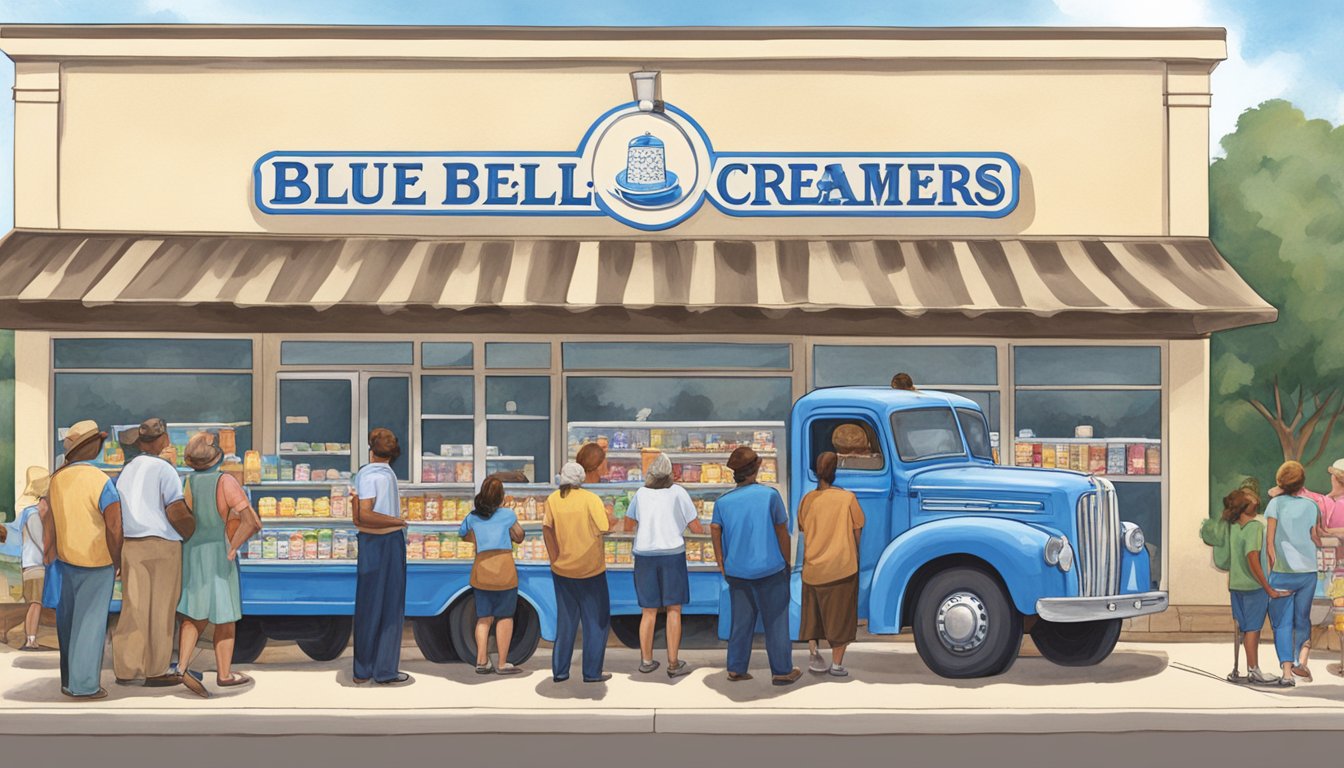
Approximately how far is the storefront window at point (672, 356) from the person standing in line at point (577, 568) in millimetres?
3362

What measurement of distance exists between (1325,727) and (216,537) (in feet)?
27.5

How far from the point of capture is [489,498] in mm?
12047

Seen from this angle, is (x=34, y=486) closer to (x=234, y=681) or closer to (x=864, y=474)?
(x=234, y=681)

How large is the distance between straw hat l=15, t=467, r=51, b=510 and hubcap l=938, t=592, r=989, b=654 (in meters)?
8.79

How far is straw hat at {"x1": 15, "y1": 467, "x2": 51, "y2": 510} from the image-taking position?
1417 cm

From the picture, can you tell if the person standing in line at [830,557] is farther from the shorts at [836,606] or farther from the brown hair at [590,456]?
the brown hair at [590,456]

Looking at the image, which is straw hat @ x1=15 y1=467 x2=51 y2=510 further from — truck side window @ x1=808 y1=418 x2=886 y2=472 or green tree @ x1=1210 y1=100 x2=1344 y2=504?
green tree @ x1=1210 y1=100 x2=1344 y2=504

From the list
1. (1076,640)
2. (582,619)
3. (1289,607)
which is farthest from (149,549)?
(1289,607)

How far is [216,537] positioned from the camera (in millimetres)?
11305

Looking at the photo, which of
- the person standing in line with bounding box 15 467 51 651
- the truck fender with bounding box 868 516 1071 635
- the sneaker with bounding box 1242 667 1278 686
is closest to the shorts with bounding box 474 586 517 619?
the truck fender with bounding box 868 516 1071 635

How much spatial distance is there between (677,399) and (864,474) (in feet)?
10.4

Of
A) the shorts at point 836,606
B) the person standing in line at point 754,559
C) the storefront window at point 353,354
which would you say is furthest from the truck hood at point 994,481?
the storefront window at point 353,354

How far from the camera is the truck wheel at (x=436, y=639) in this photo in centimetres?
1307

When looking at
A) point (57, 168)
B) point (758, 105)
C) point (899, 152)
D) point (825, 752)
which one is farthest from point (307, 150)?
point (825, 752)
